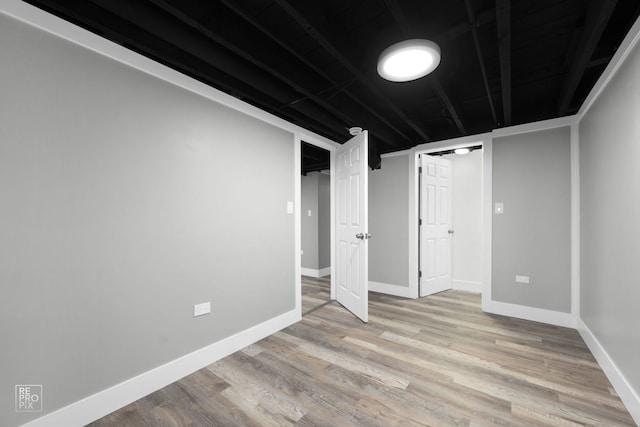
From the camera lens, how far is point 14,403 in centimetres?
123

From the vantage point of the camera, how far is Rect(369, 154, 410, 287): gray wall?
3.88 meters

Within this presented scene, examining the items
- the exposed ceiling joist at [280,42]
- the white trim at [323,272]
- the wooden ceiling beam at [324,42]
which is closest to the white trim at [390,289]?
the white trim at [323,272]

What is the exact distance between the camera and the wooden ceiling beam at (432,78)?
4.50 ft

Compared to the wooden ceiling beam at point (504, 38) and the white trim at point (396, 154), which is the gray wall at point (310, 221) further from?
the wooden ceiling beam at point (504, 38)

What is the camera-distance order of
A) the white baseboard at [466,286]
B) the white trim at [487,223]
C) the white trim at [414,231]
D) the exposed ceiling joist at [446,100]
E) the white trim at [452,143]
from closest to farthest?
the exposed ceiling joist at [446,100] < the white trim at [487,223] < the white trim at [452,143] < the white trim at [414,231] < the white baseboard at [466,286]

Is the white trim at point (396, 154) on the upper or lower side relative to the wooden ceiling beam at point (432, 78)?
lower

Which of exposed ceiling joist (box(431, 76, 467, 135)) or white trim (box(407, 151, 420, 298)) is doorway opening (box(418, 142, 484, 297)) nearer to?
white trim (box(407, 151, 420, 298))

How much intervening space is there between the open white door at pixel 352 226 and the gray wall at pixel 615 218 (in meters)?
1.89

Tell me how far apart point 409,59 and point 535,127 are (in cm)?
229

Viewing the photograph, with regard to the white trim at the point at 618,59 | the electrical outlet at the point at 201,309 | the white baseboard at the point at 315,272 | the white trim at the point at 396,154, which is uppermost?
the white trim at the point at 618,59

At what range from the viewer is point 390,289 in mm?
3986

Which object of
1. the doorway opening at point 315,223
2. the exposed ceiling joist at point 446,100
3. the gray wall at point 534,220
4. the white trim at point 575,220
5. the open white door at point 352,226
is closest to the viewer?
the exposed ceiling joist at point 446,100

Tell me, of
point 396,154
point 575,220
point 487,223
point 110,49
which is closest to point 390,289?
point 487,223

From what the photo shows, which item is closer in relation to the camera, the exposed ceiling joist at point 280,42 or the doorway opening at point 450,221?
the exposed ceiling joist at point 280,42
